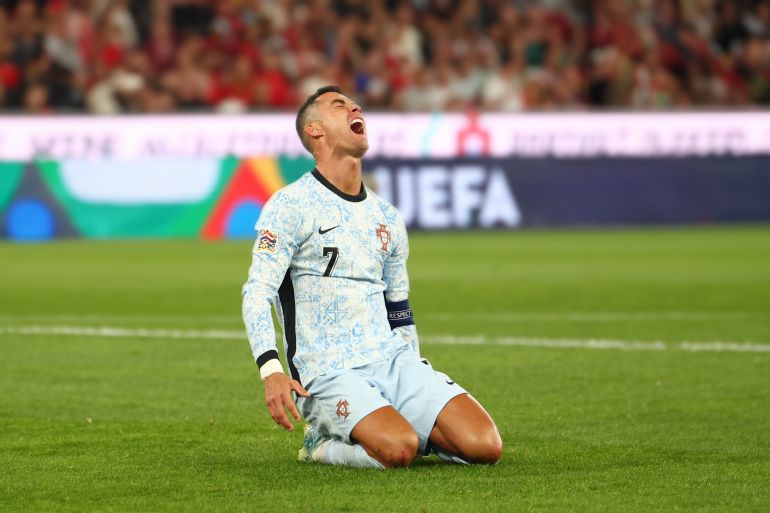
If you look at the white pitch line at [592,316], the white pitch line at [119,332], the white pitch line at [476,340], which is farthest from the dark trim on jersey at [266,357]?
the white pitch line at [592,316]

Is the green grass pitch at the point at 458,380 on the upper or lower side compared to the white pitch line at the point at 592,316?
upper

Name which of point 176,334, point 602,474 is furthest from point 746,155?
point 602,474

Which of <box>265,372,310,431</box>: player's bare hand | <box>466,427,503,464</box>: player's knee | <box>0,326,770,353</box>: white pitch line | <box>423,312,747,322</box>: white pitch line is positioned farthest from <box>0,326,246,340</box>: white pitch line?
<box>265,372,310,431</box>: player's bare hand

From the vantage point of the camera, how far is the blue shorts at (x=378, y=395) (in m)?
6.14

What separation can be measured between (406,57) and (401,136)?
336 centimetres

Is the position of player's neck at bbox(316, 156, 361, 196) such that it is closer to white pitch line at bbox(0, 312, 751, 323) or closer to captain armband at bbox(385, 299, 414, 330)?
captain armband at bbox(385, 299, 414, 330)

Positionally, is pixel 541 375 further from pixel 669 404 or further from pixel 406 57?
pixel 406 57

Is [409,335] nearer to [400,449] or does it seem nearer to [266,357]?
[400,449]

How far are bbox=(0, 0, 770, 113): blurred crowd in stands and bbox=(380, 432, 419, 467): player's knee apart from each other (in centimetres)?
1667

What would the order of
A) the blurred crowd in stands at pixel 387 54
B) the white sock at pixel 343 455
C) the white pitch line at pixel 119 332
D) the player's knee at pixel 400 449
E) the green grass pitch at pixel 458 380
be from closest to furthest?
the green grass pitch at pixel 458 380, the player's knee at pixel 400 449, the white sock at pixel 343 455, the white pitch line at pixel 119 332, the blurred crowd in stands at pixel 387 54

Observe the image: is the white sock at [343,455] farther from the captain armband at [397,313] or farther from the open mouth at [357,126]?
the open mouth at [357,126]

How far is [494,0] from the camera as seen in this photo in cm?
2795

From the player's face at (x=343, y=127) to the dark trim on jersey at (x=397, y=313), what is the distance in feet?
2.15

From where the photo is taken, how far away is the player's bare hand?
5715 millimetres
